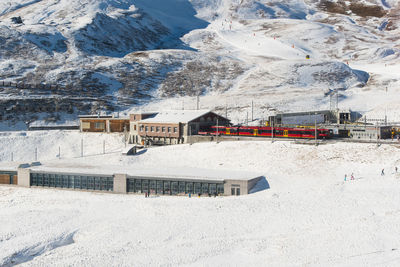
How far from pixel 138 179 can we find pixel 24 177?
1622 cm

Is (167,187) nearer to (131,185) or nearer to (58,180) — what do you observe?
(131,185)

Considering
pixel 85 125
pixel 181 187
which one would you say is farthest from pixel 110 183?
pixel 85 125

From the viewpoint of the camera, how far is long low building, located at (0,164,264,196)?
48.1 m

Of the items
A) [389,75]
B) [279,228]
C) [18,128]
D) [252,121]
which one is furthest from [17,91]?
[389,75]

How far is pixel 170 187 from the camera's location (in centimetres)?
4988

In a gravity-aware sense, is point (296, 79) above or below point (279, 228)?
above

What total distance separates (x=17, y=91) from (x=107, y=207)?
3098 inches

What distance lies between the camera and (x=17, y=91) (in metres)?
111

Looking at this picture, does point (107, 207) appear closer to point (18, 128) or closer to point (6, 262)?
point (6, 262)

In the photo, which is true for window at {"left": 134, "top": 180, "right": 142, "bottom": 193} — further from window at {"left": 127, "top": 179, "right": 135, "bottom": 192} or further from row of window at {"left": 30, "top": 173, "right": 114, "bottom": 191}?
row of window at {"left": 30, "top": 173, "right": 114, "bottom": 191}

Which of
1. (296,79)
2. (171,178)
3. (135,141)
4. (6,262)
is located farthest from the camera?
(296,79)

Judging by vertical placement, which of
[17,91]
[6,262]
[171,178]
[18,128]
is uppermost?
[17,91]

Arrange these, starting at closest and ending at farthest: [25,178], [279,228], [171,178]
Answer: [279,228], [171,178], [25,178]

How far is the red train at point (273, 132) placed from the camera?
62250mm
